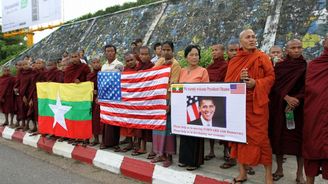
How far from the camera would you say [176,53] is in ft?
39.9

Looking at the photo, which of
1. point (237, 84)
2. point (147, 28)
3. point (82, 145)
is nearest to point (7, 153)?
point (82, 145)

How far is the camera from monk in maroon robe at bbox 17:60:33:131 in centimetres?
864

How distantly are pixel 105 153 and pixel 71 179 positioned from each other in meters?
0.85

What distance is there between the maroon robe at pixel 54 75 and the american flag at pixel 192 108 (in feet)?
12.4

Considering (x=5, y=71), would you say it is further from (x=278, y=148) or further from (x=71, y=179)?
(x=278, y=148)

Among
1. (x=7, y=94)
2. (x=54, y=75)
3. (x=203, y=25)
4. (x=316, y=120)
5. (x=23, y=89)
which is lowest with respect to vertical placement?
(x=316, y=120)

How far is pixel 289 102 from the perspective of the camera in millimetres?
4184

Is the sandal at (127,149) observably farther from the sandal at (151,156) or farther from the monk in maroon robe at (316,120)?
the monk in maroon robe at (316,120)

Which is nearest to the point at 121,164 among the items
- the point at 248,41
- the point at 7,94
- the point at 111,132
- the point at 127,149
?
the point at 127,149

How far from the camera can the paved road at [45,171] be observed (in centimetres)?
517

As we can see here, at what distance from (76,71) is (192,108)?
2993 millimetres

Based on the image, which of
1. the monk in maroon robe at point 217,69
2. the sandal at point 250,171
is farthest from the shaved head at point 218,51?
the sandal at point 250,171

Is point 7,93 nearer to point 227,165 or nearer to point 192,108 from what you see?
point 192,108

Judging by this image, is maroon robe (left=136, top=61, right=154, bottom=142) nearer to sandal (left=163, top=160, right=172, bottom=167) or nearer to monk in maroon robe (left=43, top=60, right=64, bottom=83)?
sandal (left=163, top=160, right=172, bottom=167)
